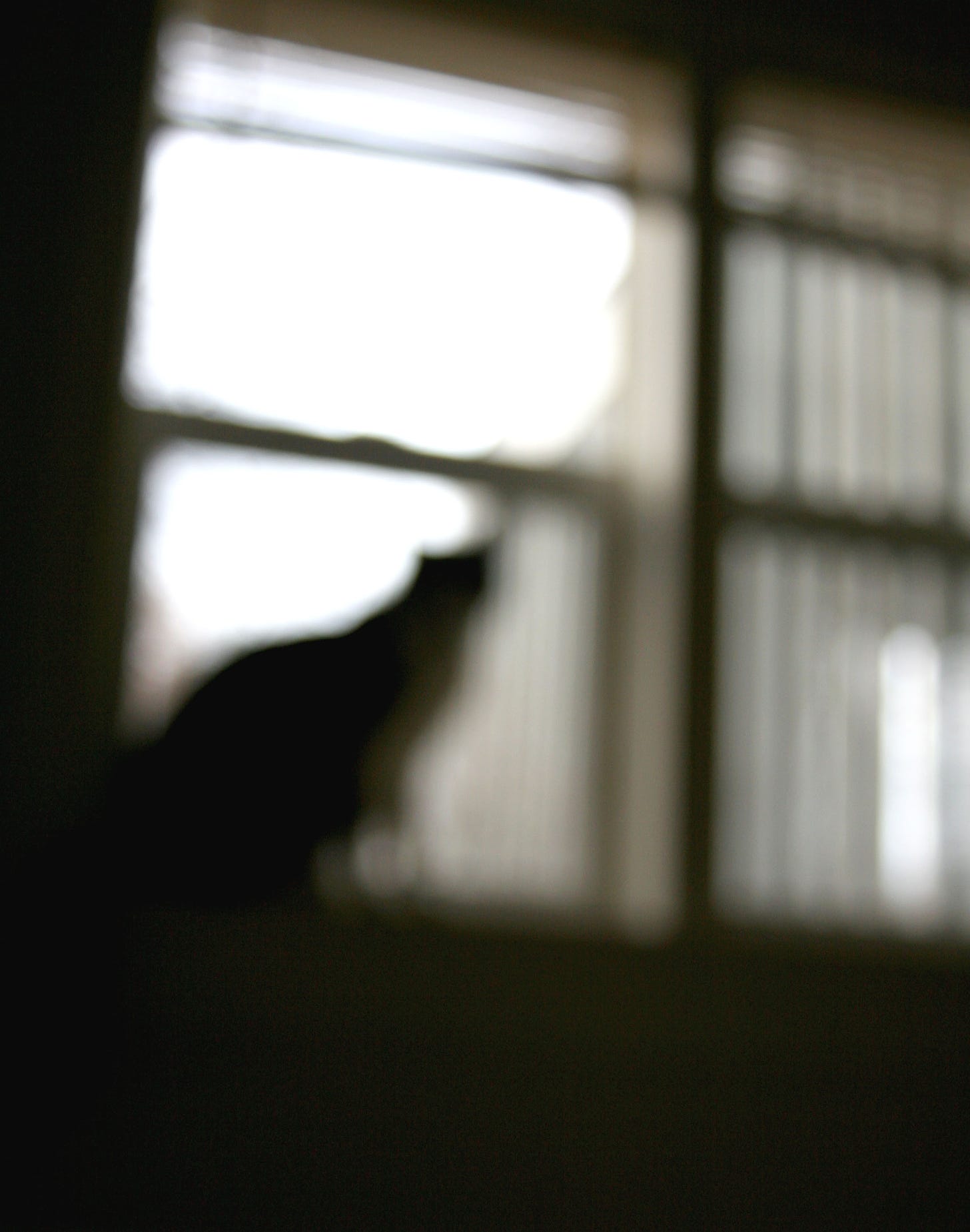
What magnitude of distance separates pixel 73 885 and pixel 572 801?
2.19 feet

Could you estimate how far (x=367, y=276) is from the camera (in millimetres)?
1706

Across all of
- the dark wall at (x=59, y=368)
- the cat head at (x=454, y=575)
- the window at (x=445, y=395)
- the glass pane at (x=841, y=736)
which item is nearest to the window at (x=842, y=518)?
the glass pane at (x=841, y=736)

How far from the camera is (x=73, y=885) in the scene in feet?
4.47

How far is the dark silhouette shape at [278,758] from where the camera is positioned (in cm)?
140

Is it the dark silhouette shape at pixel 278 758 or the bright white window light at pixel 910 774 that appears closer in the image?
the dark silhouette shape at pixel 278 758

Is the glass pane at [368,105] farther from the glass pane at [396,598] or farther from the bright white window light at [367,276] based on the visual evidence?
the glass pane at [396,598]

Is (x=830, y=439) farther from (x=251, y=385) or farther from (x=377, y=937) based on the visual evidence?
(x=377, y=937)

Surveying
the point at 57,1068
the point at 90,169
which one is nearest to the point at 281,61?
the point at 90,169

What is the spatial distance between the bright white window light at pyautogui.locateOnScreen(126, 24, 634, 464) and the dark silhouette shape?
1.00ft

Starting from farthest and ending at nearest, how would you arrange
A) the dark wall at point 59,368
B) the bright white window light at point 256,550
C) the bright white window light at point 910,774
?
the bright white window light at point 910,774, the bright white window light at point 256,550, the dark wall at point 59,368

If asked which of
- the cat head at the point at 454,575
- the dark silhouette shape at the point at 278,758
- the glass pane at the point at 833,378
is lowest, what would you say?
the dark silhouette shape at the point at 278,758

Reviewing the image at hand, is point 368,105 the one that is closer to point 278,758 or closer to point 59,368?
point 59,368

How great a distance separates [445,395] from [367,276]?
0.20 metres

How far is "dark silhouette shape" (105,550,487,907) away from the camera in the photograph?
4.60ft
